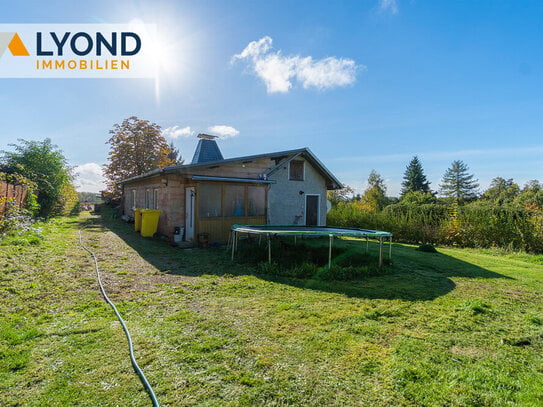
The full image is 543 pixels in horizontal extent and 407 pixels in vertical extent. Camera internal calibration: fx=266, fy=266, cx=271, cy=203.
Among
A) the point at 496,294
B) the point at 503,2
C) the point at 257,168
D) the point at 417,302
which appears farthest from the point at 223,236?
the point at 503,2

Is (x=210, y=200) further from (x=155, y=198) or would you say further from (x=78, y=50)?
(x=78, y=50)

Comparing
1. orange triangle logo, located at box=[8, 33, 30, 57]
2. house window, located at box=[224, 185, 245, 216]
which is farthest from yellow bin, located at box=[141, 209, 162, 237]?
orange triangle logo, located at box=[8, 33, 30, 57]

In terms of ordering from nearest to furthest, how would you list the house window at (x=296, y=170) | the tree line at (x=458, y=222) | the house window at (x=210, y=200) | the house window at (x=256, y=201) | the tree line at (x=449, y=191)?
the house window at (x=210, y=200), the tree line at (x=458, y=222), the house window at (x=256, y=201), the house window at (x=296, y=170), the tree line at (x=449, y=191)

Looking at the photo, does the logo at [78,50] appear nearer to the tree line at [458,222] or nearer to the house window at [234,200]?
the house window at [234,200]

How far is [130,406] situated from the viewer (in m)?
1.97

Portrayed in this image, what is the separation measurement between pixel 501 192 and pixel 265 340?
200 ft

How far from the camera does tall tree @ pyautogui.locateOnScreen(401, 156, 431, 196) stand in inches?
1966

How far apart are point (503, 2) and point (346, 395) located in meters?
11.0

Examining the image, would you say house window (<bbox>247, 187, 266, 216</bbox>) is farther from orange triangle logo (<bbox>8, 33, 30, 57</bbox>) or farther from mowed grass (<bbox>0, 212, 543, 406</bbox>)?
orange triangle logo (<bbox>8, 33, 30, 57</bbox>)

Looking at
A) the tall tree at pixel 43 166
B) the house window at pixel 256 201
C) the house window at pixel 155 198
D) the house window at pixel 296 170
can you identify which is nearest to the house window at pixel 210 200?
the house window at pixel 256 201

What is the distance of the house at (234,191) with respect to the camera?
9.91 meters

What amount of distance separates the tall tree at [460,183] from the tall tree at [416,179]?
11.7 meters

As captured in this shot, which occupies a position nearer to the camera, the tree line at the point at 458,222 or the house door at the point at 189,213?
the house door at the point at 189,213

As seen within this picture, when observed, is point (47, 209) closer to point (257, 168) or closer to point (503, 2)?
point (257, 168)
